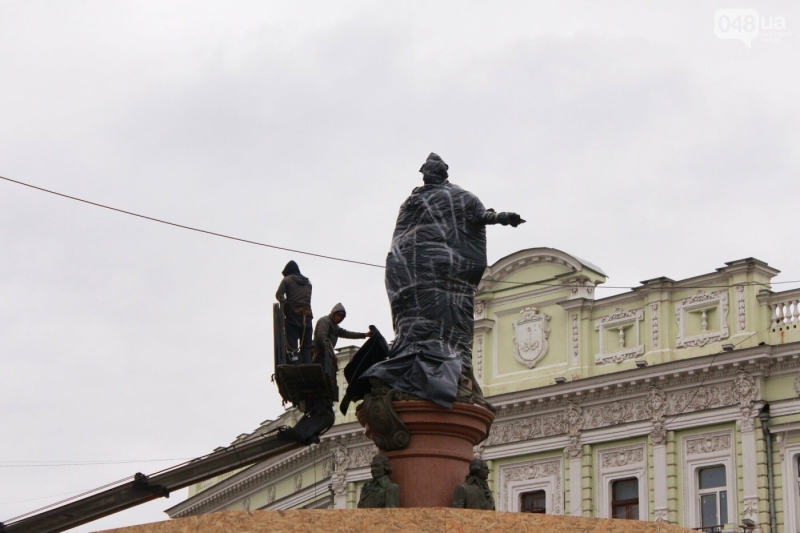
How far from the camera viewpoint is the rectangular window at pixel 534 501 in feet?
117

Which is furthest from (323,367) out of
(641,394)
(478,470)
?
(641,394)

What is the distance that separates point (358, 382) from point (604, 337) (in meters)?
22.3

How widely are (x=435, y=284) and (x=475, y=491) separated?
1984 mm

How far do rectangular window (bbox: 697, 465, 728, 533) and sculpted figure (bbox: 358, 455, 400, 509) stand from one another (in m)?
20.1

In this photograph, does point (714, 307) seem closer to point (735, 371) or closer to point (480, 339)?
point (735, 371)

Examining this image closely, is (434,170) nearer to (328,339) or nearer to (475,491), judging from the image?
(328,339)

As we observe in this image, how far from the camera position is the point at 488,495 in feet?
42.3

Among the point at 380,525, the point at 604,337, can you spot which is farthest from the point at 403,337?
the point at 604,337

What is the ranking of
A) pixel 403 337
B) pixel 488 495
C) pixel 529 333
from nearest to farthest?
pixel 488 495 < pixel 403 337 < pixel 529 333

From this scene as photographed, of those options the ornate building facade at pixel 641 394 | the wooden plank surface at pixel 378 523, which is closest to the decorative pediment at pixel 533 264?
the ornate building facade at pixel 641 394

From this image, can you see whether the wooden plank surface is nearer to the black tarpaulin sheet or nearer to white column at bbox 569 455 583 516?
the black tarpaulin sheet

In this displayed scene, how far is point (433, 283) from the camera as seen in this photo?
13.8m

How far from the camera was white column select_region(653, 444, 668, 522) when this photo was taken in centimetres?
3272

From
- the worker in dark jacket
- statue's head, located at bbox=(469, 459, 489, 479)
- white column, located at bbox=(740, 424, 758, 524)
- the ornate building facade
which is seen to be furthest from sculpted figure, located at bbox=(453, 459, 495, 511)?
white column, located at bbox=(740, 424, 758, 524)
